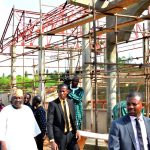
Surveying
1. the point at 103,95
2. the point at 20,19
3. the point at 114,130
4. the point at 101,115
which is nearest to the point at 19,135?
the point at 114,130

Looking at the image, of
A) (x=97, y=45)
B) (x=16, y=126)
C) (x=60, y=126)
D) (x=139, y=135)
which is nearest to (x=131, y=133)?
(x=139, y=135)

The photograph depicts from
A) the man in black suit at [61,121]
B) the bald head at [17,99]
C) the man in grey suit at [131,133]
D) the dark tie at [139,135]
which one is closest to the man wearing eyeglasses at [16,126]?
the bald head at [17,99]

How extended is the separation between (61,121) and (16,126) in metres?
1.10

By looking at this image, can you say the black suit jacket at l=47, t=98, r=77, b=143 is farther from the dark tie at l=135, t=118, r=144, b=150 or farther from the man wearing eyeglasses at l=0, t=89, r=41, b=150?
the dark tie at l=135, t=118, r=144, b=150

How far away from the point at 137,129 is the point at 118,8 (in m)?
4.92

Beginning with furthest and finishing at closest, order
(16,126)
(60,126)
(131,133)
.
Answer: (60,126) → (16,126) → (131,133)

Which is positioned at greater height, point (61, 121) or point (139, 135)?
point (139, 135)

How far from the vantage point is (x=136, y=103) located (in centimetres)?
364

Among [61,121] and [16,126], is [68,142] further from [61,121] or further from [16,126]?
[16,126]

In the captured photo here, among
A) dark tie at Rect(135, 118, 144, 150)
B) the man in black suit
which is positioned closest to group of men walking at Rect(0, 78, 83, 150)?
the man in black suit

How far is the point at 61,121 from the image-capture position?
6043mm

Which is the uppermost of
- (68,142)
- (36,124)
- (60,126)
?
(36,124)

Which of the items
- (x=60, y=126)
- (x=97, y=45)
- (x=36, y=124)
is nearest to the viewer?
(x=36, y=124)

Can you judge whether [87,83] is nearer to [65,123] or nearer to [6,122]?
[65,123]
